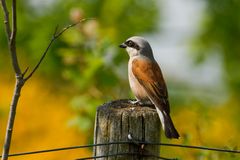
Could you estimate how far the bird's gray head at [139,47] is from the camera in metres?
7.97

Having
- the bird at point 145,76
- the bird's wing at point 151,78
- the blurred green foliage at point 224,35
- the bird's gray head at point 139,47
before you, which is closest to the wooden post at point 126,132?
the bird at point 145,76

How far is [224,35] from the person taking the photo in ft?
50.9

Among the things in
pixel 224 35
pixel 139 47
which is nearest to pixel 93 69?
pixel 139 47

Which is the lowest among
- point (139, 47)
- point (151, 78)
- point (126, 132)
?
point (126, 132)

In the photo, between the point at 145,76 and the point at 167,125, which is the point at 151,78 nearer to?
the point at 145,76

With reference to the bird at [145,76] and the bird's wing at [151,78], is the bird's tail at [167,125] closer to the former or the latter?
the bird at [145,76]

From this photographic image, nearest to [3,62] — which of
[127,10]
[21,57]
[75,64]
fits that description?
[21,57]

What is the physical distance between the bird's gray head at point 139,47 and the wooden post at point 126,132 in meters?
2.40

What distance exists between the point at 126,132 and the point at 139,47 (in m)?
2.65

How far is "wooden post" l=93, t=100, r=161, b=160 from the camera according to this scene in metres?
5.46

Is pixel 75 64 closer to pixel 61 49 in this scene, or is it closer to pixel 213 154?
pixel 61 49

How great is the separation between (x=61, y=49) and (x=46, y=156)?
2.55m

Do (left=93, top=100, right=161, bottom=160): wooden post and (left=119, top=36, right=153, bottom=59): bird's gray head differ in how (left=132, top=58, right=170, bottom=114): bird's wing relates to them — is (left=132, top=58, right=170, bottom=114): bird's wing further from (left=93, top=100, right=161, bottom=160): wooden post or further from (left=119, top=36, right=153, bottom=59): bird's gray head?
(left=93, top=100, right=161, bottom=160): wooden post

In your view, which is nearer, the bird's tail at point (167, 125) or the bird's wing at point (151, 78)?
the bird's tail at point (167, 125)
